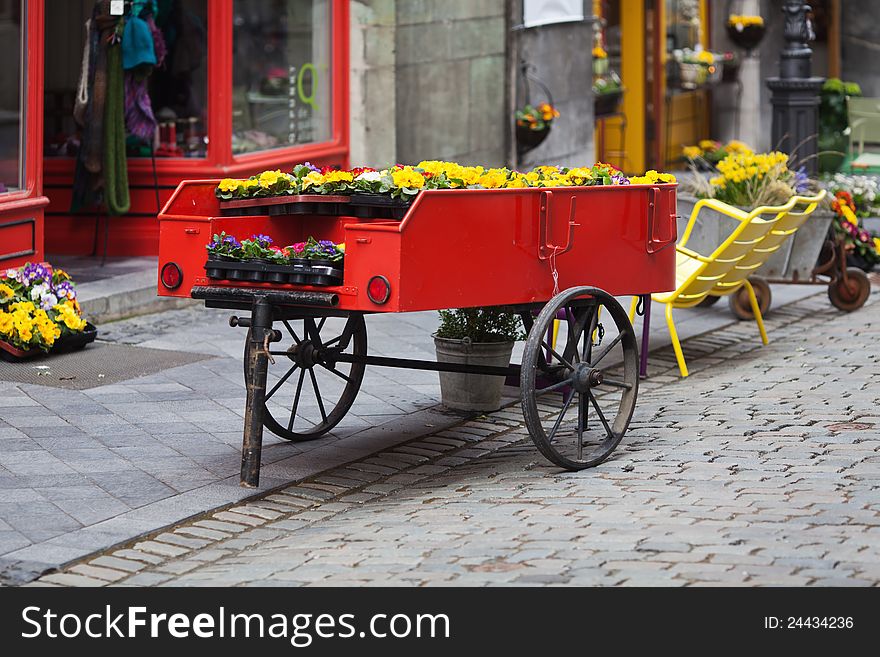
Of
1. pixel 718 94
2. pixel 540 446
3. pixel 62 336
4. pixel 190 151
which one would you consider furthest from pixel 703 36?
pixel 540 446

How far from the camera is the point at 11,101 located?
31.6 feet

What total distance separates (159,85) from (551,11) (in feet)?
15.4

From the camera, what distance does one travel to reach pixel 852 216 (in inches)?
436

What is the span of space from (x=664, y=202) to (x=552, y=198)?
0.81m

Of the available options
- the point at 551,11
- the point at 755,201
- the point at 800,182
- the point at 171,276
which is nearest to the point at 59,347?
the point at 171,276

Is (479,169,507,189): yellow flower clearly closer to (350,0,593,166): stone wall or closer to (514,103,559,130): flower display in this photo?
(350,0,593,166): stone wall

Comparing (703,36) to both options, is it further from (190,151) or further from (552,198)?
(552,198)

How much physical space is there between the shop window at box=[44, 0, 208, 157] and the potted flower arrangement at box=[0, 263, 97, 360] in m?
2.63

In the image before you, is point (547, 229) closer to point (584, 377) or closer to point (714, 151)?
point (584, 377)

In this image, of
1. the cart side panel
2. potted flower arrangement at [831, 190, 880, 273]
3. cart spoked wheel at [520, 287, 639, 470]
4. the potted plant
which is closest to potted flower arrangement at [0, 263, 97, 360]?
the potted plant

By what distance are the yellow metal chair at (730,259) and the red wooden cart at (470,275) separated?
5.74ft

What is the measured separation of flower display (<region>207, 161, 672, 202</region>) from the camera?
606cm

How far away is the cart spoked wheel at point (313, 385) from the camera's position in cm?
670

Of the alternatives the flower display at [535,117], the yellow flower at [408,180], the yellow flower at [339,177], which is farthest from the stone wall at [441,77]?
the yellow flower at [408,180]
